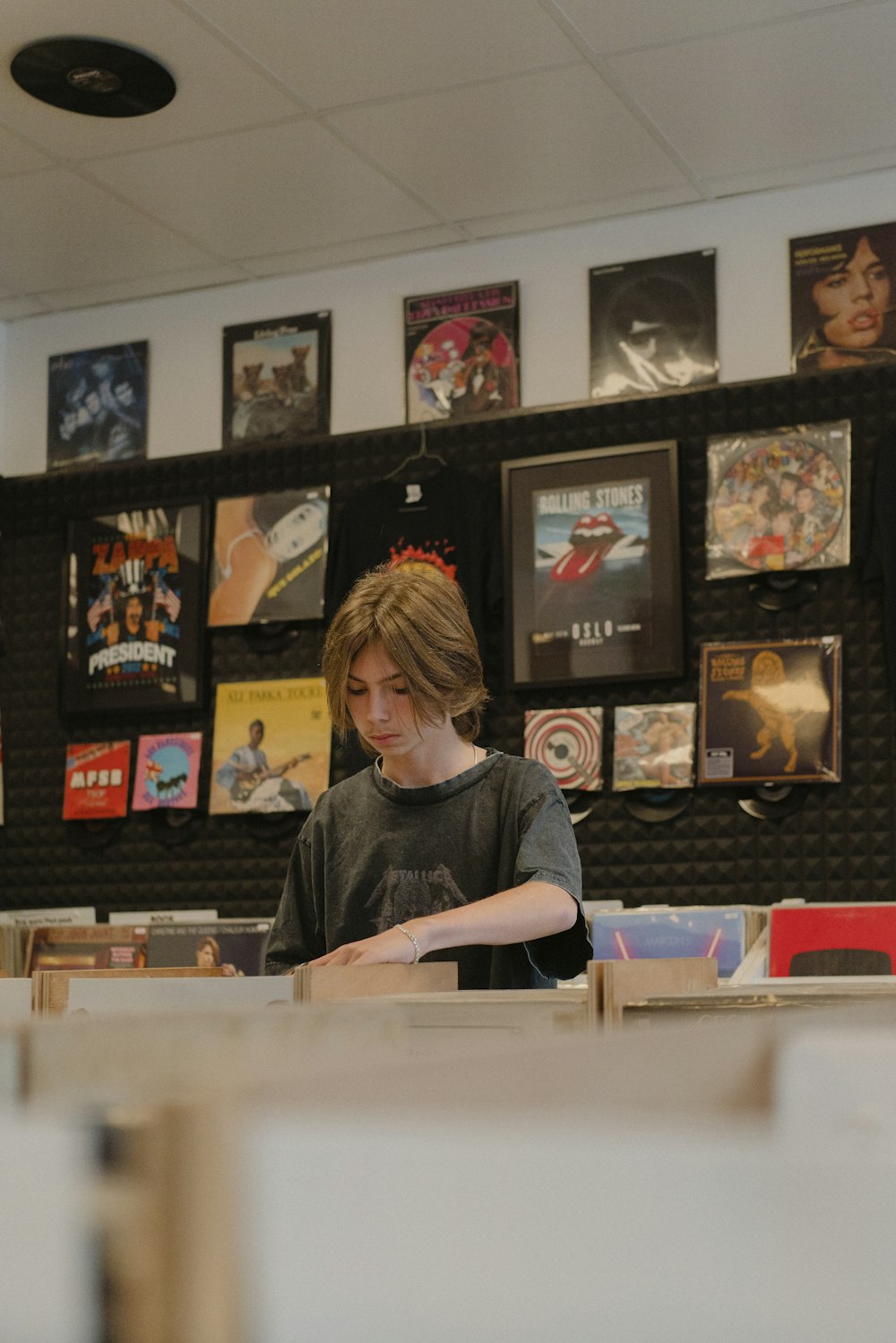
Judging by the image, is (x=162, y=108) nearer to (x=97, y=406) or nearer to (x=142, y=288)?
(x=142, y=288)

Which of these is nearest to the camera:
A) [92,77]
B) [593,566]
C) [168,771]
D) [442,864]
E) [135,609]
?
[442,864]

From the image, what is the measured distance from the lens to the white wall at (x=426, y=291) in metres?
3.98

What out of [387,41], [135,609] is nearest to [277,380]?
[135,609]

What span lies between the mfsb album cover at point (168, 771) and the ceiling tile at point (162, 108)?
1.64 m

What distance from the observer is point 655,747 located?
12.9 feet

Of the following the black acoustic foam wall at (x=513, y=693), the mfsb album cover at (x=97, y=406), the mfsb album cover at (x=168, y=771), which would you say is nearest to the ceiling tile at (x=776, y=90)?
the black acoustic foam wall at (x=513, y=693)

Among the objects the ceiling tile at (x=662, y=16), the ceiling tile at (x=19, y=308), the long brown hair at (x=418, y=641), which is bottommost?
the long brown hair at (x=418, y=641)

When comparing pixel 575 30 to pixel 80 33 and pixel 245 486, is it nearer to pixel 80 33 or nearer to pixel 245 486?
pixel 80 33

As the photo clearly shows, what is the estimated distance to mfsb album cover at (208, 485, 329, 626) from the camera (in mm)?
4371

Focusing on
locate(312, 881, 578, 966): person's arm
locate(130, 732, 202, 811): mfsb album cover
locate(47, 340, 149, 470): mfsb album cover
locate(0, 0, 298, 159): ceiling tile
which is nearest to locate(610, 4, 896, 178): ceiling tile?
locate(0, 0, 298, 159): ceiling tile

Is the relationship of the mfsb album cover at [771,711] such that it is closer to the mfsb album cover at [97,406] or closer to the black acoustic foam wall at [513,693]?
the black acoustic foam wall at [513,693]

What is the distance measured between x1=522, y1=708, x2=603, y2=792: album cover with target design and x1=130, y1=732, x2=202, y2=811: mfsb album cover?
1012mm

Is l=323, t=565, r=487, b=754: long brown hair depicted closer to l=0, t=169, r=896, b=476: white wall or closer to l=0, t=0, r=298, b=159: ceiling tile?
l=0, t=0, r=298, b=159: ceiling tile

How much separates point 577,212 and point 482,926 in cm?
291
